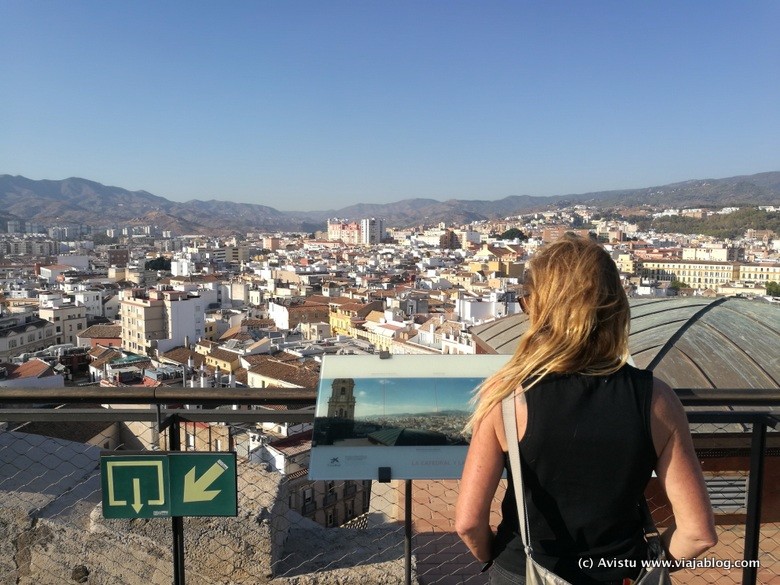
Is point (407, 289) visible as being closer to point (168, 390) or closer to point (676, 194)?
point (168, 390)

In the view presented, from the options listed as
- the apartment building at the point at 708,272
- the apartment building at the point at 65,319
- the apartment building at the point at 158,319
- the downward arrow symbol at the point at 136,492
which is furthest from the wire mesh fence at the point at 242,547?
the apartment building at the point at 708,272

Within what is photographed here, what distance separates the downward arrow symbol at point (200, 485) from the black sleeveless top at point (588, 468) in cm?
87

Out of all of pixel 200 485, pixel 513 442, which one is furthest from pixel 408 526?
pixel 513 442

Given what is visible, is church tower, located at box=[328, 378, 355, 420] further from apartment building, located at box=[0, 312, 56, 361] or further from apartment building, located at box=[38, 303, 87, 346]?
apartment building, located at box=[38, 303, 87, 346]

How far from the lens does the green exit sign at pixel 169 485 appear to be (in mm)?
1617

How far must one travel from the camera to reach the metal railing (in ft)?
5.46

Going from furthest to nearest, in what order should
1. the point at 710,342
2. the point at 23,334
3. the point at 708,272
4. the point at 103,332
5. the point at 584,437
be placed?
the point at 708,272
the point at 103,332
the point at 23,334
the point at 710,342
the point at 584,437

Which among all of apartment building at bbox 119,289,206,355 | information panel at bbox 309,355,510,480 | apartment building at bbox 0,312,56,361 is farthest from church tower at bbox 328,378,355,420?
apartment building at bbox 0,312,56,361

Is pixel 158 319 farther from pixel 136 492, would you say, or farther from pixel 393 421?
pixel 393 421

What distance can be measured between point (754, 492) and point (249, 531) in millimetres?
1515

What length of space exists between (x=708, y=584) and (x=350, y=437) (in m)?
1.41

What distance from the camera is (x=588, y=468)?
1035 millimetres

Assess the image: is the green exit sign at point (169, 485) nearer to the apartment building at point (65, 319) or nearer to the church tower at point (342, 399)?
the church tower at point (342, 399)

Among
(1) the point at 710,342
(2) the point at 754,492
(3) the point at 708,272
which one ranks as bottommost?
(3) the point at 708,272
